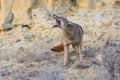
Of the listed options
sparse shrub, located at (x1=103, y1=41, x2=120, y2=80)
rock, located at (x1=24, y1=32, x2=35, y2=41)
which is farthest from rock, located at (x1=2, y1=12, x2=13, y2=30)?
sparse shrub, located at (x1=103, y1=41, x2=120, y2=80)

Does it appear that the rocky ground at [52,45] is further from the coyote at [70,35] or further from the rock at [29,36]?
the coyote at [70,35]

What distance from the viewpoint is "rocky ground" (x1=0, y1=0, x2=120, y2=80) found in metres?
7.95

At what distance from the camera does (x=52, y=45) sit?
32.3 ft

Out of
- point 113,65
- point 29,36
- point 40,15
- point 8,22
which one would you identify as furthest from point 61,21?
point 8,22

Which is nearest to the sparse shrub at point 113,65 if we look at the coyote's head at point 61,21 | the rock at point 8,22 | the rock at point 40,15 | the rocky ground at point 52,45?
the rocky ground at point 52,45

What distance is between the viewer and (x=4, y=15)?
1140cm

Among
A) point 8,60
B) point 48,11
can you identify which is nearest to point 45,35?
point 48,11

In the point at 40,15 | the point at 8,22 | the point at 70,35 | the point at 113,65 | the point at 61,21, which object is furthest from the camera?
the point at 8,22

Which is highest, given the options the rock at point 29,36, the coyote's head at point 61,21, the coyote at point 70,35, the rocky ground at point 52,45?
the coyote's head at point 61,21

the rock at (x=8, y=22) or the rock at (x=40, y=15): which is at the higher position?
the rock at (x=40, y=15)

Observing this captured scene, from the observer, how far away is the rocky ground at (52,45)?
795cm

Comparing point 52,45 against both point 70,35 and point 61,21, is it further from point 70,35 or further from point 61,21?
point 61,21

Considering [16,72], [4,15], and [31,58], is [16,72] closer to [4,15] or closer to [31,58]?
[31,58]

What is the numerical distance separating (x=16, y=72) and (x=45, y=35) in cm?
217
